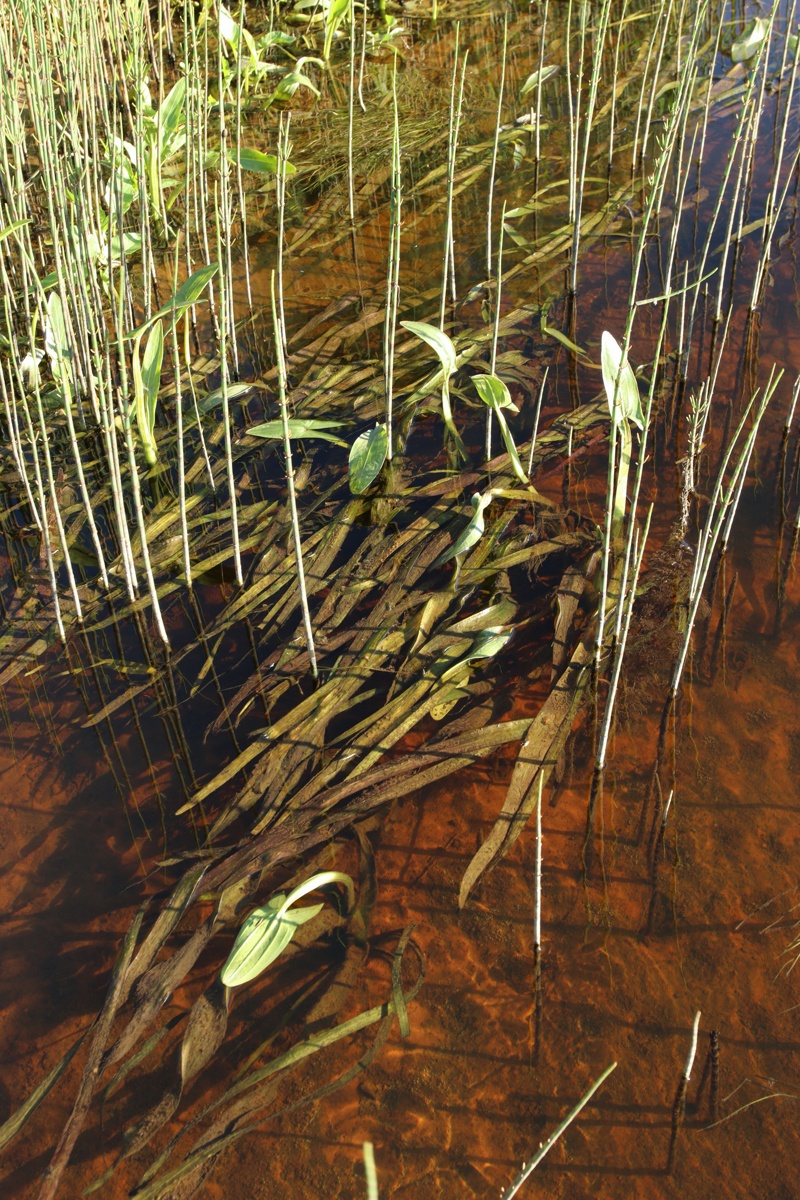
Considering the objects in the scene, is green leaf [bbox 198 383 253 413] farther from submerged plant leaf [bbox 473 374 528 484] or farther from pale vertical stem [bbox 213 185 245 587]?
submerged plant leaf [bbox 473 374 528 484]

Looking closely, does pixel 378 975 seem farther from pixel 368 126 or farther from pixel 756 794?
pixel 368 126

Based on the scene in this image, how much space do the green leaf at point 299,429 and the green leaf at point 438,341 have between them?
0.85 feet

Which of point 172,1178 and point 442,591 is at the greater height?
point 442,591

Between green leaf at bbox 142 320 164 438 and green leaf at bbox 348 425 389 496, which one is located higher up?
green leaf at bbox 142 320 164 438

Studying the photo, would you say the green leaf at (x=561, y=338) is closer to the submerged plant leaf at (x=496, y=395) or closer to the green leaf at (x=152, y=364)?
the submerged plant leaf at (x=496, y=395)

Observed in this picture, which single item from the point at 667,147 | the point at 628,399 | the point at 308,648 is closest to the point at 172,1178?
the point at 308,648

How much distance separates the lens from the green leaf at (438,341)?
1.68m

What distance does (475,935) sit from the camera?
1194 mm

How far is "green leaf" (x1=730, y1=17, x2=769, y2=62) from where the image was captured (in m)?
3.07

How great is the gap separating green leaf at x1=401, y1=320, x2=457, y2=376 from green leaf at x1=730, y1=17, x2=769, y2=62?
82.4 inches

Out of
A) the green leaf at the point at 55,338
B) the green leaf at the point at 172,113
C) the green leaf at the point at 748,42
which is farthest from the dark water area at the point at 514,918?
the green leaf at the point at 748,42

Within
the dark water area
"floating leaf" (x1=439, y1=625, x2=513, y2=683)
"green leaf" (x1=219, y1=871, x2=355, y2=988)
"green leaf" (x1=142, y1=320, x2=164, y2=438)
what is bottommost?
Result: the dark water area

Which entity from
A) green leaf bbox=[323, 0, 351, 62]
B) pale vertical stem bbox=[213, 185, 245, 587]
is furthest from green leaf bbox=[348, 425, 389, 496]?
green leaf bbox=[323, 0, 351, 62]

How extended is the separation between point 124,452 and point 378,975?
1.24 metres
